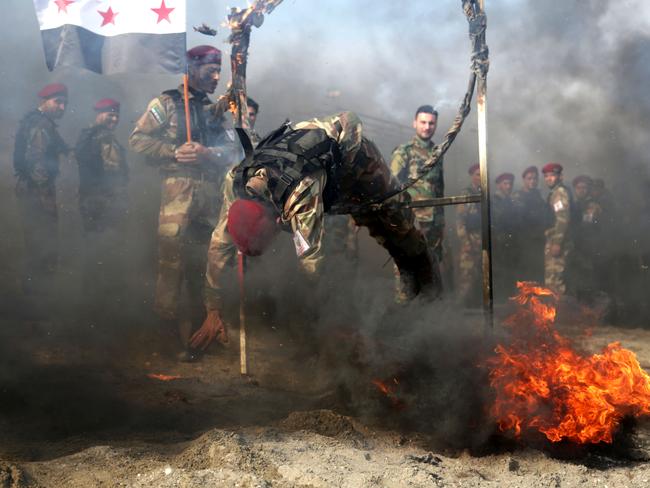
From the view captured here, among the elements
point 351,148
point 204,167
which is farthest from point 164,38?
point 351,148

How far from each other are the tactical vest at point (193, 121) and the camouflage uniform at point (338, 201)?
3.83ft

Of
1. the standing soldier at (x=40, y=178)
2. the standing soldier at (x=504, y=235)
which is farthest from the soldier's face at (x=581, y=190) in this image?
the standing soldier at (x=40, y=178)

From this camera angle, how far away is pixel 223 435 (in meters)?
3.52

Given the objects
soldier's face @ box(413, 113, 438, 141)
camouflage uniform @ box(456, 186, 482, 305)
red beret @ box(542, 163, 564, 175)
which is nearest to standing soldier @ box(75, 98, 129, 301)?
soldier's face @ box(413, 113, 438, 141)

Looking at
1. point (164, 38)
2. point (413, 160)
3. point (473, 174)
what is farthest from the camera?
point (473, 174)

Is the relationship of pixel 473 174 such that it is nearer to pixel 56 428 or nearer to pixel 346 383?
pixel 346 383

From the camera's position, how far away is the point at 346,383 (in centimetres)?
458

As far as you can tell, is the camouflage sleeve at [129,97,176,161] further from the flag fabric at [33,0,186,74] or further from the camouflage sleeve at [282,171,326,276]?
the camouflage sleeve at [282,171,326,276]

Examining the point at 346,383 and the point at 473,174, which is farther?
the point at 473,174

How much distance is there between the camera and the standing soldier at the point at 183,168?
6.12 meters

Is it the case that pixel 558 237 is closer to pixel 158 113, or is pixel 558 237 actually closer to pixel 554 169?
pixel 554 169

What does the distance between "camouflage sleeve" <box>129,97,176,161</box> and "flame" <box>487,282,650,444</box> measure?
3683 millimetres

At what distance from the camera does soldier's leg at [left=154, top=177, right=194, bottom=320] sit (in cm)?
610

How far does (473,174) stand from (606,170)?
17.7 ft
